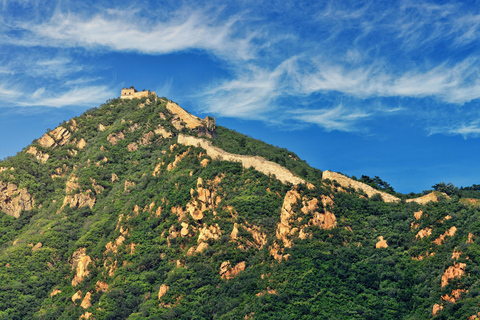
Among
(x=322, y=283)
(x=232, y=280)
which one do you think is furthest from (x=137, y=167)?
(x=322, y=283)

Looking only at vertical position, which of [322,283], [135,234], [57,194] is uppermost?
[57,194]

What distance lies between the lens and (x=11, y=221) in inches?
4321

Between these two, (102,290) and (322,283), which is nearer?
(322,283)

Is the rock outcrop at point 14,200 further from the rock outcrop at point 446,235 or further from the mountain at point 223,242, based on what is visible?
the rock outcrop at point 446,235

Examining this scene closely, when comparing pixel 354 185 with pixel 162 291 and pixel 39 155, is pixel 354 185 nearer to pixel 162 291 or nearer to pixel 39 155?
pixel 162 291

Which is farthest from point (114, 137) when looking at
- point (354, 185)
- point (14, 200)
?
point (354, 185)

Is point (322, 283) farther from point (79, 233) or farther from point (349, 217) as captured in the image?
point (79, 233)

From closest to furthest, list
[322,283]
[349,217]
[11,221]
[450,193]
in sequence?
[322,283], [349,217], [450,193], [11,221]

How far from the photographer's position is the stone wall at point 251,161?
9081cm

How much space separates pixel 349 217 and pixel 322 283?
40.0 ft

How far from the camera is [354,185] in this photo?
9031 centimetres

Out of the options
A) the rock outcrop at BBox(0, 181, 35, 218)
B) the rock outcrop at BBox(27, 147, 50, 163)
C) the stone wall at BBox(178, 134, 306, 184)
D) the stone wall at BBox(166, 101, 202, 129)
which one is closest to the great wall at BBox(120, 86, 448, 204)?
the stone wall at BBox(178, 134, 306, 184)

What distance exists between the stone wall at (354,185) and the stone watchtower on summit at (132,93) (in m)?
52.9

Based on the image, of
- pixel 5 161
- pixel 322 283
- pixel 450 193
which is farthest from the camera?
pixel 5 161
